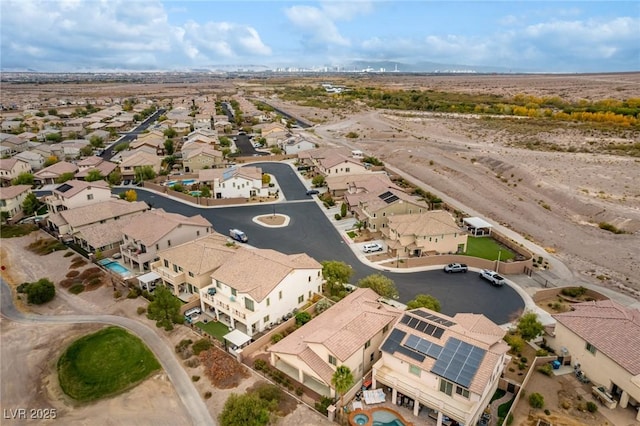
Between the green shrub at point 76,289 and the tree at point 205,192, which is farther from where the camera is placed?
the tree at point 205,192

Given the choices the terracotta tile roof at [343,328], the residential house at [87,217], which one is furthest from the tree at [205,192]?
the terracotta tile roof at [343,328]

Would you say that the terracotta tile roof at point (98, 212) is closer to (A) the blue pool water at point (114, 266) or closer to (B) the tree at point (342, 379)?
(A) the blue pool water at point (114, 266)

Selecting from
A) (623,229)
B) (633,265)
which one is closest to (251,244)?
(633,265)

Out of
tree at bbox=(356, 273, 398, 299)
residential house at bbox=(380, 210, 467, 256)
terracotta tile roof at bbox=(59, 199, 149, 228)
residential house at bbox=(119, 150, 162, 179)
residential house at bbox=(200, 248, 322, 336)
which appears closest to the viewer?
residential house at bbox=(200, 248, 322, 336)

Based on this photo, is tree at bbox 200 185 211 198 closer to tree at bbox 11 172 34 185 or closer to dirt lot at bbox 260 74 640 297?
tree at bbox 11 172 34 185

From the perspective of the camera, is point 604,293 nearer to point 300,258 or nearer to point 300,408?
point 300,258

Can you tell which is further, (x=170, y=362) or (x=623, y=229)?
(x=623, y=229)

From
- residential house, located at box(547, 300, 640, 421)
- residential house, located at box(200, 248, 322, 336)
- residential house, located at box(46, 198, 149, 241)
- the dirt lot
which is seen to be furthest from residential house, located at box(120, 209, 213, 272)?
the dirt lot
